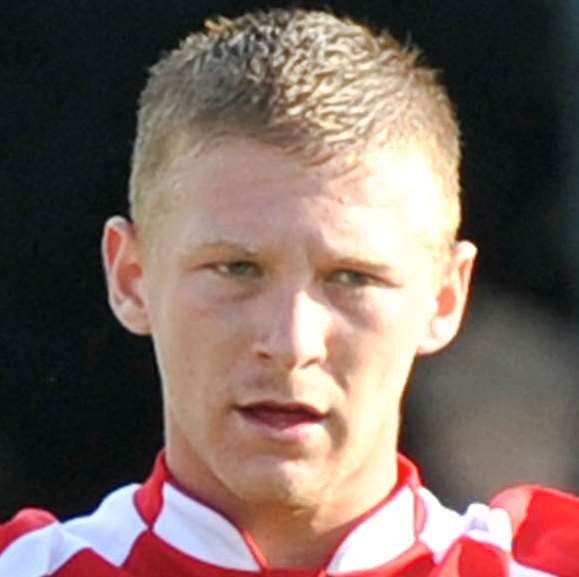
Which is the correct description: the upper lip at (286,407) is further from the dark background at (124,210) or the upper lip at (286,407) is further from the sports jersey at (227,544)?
the dark background at (124,210)

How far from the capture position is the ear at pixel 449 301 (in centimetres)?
269

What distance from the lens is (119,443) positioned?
3.64 m

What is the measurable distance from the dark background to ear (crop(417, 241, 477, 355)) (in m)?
0.82

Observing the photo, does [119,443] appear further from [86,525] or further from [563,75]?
[86,525]

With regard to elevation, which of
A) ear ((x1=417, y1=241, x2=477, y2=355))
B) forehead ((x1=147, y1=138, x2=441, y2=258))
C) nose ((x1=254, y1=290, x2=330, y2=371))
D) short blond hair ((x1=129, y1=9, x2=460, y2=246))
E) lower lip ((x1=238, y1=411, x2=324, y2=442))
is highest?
short blond hair ((x1=129, y1=9, x2=460, y2=246))

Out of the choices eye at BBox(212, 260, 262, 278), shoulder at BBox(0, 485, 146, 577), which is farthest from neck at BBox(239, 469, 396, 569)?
eye at BBox(212, 260, 262, 278)

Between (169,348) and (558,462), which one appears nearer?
(169,348)

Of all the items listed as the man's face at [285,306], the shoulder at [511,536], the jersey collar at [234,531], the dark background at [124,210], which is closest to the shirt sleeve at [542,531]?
the shoulder at [511,536]

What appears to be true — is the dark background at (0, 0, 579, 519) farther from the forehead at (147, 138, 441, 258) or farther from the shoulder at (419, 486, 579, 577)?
the forehead at (147, 138, 441, 258)

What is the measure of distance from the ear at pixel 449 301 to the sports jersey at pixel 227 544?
13 cm

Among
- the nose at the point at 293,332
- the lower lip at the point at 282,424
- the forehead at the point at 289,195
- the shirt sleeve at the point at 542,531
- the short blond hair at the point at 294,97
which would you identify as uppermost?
the short blond hair at the point at 294,97

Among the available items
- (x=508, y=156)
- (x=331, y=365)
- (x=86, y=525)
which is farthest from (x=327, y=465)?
(x=508, y=156)

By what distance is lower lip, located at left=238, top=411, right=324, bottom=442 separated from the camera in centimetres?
253

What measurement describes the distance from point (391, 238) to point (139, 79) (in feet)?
3.37
